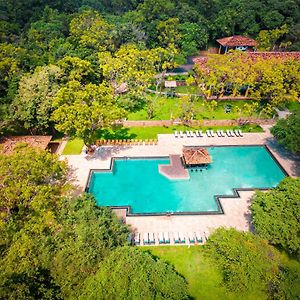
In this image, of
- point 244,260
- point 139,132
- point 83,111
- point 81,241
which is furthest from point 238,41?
point 81,241

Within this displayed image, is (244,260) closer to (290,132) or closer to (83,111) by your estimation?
(290,132)

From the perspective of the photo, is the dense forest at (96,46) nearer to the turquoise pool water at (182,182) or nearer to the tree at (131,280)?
the turquoise pool water at (182,182)

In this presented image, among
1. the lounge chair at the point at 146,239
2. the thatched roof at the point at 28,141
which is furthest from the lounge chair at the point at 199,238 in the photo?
the thatched roof at the point at 28,141

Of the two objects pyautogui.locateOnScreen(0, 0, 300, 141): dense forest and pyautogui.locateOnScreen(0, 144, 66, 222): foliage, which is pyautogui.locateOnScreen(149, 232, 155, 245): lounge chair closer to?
pyautogui.locateOnScreen(0, 144, 66, 222): foliage

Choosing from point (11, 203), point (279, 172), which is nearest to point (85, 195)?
point (11, 203)

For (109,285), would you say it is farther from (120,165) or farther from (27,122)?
(27,122)

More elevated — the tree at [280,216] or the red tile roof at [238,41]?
the red tile roof at [238,41]
